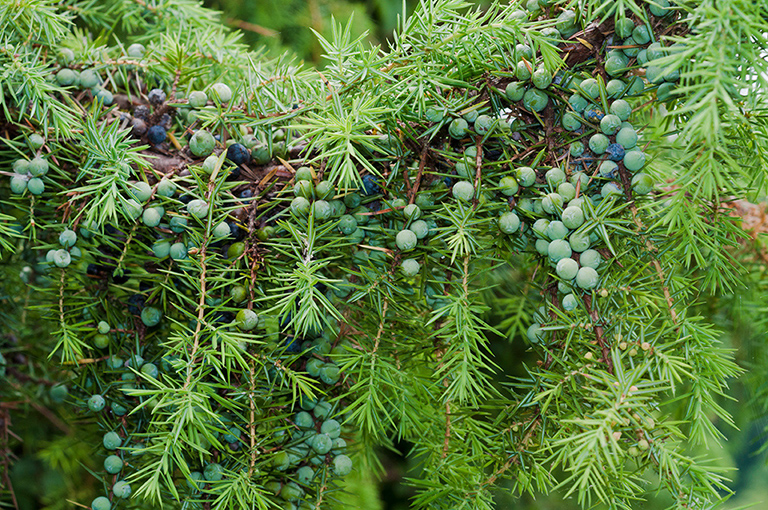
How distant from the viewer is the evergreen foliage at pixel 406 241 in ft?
1.18

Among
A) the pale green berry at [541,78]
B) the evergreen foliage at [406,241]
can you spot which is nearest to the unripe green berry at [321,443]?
the evergreen foliage at [406,241]

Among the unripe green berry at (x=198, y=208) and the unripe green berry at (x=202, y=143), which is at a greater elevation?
the unripe green berry at (x=202, y=143)

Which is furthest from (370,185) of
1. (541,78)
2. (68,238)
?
(68,238)

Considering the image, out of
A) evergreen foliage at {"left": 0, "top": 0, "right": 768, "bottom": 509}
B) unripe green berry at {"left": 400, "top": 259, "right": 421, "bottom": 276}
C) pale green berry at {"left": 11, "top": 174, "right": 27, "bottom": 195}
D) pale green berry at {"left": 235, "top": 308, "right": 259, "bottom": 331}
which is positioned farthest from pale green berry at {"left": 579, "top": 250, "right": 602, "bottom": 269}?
pale green berry at {"left": 11, "top": 174, "right": 27, "bottom": 195}

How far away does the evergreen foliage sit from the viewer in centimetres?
36

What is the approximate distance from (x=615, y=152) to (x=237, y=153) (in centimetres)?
29

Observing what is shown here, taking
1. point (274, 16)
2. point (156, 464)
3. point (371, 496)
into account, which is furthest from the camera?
point (274, 16)

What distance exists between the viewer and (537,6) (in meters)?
0.40

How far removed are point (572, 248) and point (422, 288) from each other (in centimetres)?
12

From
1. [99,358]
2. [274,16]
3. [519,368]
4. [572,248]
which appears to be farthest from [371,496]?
[274,16]

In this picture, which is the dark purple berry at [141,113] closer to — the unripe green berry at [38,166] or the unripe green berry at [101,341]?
the unripe green berry at [38,166]

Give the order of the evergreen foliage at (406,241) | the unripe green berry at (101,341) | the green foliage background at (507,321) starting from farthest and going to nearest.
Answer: the green foliage background at (507,321) < the unripe green berry at (101,341) < the evergreen foliage at (406,241)

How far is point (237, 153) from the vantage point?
447 mm

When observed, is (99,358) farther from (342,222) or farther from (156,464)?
(342,222)
